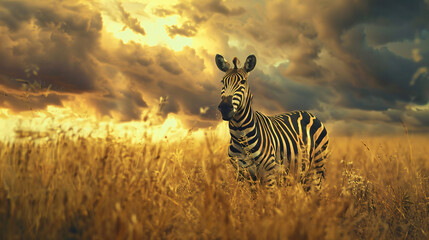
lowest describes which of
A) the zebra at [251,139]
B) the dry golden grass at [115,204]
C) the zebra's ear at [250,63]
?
the dry golden grass at [115,204]

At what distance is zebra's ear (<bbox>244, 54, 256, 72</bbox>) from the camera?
5449 mm

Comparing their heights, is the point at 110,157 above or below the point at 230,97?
below

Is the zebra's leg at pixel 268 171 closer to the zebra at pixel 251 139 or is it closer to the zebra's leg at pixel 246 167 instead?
the zebra at pixel 251 139

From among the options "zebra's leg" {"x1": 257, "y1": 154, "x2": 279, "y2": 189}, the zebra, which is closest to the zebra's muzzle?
the zebra

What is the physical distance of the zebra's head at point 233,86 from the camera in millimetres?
4547

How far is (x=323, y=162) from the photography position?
255 inches

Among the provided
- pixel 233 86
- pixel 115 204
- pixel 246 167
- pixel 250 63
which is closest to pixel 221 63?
pixel 250 63

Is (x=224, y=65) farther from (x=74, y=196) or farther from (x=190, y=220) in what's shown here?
(x=74, y=196)

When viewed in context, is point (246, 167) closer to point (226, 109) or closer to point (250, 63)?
point (226, 109)

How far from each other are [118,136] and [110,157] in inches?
14.4

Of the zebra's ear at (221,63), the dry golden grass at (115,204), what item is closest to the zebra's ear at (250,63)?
the zebra's ear at (221,63)

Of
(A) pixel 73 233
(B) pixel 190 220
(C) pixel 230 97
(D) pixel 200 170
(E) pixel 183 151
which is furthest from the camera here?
(D) pixel 200 170

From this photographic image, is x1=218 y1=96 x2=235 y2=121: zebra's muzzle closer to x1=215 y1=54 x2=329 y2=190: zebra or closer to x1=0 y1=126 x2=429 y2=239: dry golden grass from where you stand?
x1=215 y1=54 x2=329 y2=190: zebra

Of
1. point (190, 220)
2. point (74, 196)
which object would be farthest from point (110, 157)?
point (190, 220)
